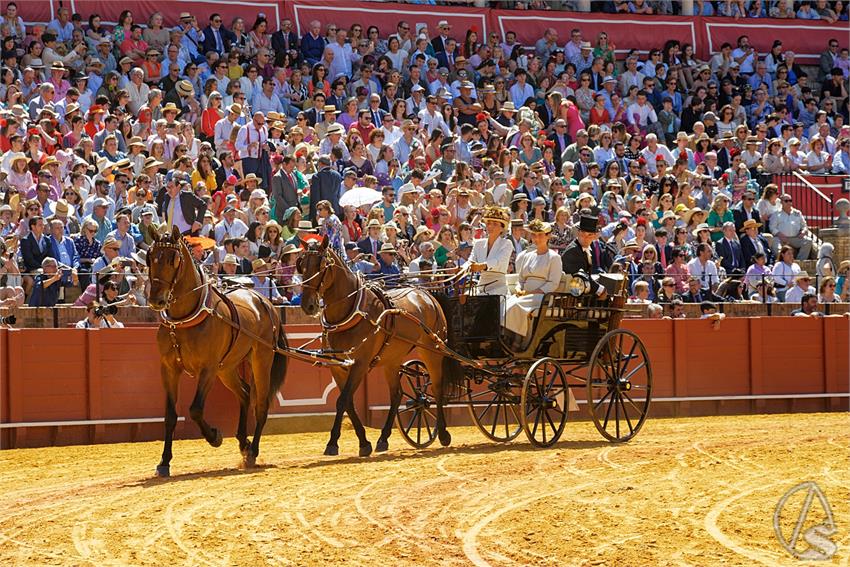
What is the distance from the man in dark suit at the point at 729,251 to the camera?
66.6ft

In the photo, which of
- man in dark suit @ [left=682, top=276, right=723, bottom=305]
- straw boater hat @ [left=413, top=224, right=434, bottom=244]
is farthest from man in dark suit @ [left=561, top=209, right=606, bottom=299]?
man in dark suit @ [left=682, top=276, right=723, bottom=305]

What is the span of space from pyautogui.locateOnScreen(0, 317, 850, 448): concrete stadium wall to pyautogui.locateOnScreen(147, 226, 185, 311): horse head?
3.71 m

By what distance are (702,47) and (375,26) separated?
7.73m

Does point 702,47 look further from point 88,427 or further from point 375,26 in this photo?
point 88,427

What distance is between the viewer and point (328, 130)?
20.1m

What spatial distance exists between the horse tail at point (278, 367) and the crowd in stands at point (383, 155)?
1424mm

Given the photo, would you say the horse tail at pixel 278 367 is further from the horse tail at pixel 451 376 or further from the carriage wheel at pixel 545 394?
the carriage wheel at pixel 545 394

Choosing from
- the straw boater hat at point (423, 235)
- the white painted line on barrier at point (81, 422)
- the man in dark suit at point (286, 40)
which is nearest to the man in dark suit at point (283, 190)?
the straw boater hat at point (423, 235)

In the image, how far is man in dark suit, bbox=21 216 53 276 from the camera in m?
15.5

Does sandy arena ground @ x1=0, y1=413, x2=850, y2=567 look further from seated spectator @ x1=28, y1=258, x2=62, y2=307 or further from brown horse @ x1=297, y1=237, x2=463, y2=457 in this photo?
seated spectator @ x1=28, y1=258, x2=62, y2=307

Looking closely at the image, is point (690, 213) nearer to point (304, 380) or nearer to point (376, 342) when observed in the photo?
point (304, 380)

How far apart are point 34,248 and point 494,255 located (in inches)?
210

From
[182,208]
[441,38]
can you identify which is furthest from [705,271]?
[441,38]

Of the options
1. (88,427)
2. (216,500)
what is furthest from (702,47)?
(216,500)
